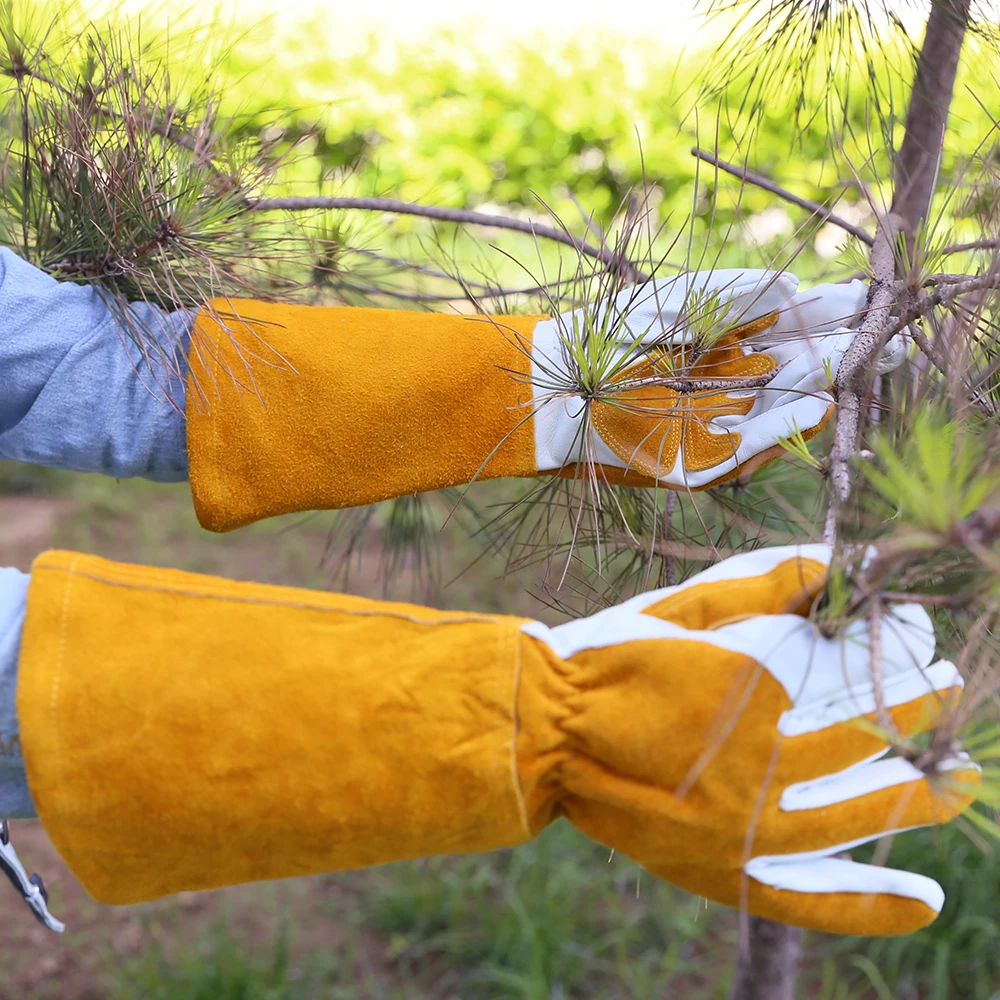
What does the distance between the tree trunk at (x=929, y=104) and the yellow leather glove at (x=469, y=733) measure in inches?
14.5

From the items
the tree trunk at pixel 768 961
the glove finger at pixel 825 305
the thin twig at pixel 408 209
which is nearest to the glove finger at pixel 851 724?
the glove finger at pixel 825 305

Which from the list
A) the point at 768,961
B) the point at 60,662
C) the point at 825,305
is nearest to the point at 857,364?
the point at 825,305

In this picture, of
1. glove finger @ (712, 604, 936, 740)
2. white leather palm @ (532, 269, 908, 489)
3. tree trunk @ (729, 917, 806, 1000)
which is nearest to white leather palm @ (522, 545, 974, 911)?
glove finger @ (712, 604, 936, 740)

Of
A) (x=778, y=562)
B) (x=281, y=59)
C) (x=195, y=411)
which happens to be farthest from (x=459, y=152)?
(x=778, y=562)

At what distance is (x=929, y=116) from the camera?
0.75 m

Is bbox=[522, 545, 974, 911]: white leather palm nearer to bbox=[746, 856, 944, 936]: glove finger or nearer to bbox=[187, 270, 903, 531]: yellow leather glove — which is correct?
bbox=[746, 856, 944, 936]: glove finger

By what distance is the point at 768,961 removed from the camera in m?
0.86

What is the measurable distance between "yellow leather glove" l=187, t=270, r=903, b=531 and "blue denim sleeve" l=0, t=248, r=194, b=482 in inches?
1.4

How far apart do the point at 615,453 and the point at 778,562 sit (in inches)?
7.6

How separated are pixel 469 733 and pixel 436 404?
0.27m

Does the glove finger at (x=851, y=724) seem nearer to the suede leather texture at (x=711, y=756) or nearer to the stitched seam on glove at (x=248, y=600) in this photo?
the suede leather texture at (x=711, y=756)

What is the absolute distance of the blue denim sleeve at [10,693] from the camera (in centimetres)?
48

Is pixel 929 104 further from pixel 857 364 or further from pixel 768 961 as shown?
pixel 768 961

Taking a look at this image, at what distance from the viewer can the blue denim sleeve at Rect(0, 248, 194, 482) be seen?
24.8 inches
